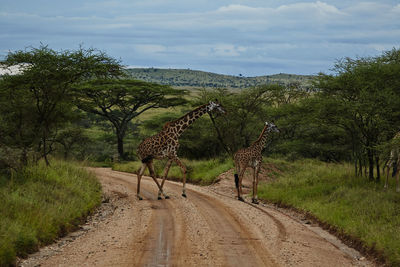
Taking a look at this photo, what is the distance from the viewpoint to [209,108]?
1708 cm

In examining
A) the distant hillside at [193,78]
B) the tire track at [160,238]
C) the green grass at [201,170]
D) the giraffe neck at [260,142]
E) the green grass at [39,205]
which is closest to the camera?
the tire track at [160,238]

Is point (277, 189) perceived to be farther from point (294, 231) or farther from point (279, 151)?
point (279, 151)

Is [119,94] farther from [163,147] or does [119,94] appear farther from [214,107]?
[163,147]

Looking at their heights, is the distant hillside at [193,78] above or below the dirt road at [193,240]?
above

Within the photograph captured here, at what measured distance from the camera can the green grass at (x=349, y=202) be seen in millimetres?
10234

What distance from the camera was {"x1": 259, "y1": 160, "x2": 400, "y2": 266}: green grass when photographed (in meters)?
10.2

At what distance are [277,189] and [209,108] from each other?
437 centimetres

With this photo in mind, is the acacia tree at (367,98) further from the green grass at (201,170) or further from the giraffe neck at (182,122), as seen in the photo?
the green grass at (201,170)

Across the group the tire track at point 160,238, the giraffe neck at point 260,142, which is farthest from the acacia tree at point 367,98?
the tire track at point 160,238

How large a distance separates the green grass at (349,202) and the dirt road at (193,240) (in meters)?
0.57

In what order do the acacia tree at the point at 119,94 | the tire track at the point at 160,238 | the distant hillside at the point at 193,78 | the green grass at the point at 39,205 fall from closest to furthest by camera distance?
the tire track at the point at 160,238
the green grass at the point at 39,205
the acacia tree at the point at 119,94
the distant hillside at the point at 193,78

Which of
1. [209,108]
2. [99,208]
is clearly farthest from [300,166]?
[99,208]

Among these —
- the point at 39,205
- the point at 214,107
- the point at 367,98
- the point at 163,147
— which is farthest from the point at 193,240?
the point at 367,98

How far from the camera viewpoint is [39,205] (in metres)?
11.1
